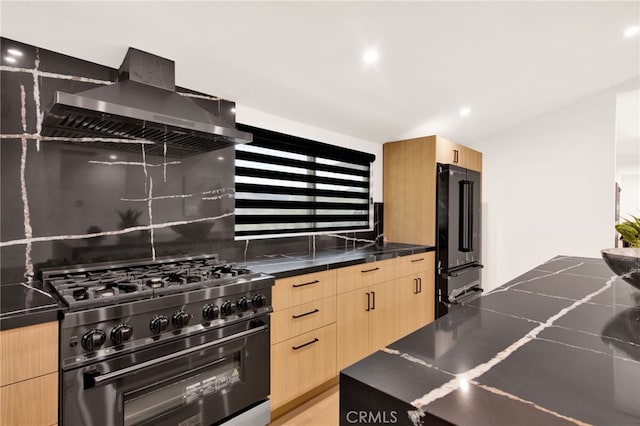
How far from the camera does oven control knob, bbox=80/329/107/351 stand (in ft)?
4.15

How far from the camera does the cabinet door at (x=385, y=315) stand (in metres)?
2.68

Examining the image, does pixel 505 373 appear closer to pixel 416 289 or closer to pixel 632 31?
pixel 416 289

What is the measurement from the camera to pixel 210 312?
1.61 m

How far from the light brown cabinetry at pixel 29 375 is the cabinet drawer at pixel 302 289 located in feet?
3.37

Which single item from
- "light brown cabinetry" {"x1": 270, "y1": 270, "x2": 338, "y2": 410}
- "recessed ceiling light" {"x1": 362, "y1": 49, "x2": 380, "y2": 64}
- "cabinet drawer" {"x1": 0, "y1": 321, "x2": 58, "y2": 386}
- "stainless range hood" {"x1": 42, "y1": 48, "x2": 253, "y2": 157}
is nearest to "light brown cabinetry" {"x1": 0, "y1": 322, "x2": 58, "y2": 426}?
"cabinet drawer" {"x1": 0, "y1": 321, "x2": 58, "y2": 386}

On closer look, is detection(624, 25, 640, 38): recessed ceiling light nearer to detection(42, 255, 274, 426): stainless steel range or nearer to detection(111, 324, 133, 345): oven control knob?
detection(42, 255, 274, 426): stainless steel range

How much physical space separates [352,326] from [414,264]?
0.97 meters

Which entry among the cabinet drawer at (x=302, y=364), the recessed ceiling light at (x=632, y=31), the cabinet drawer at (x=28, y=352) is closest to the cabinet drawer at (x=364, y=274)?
the cabinet drawer at (x=302, y=364)

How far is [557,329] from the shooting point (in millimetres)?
991

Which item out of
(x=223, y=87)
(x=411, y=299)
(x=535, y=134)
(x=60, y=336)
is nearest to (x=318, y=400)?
(x=411, y=299)

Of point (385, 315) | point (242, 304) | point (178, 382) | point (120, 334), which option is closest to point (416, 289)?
point (385, 315)

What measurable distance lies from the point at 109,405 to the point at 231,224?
1.32 m

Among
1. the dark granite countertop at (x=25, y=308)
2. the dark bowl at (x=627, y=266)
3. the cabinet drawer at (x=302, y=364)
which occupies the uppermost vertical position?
the dark bowl at (x=627, y=266)

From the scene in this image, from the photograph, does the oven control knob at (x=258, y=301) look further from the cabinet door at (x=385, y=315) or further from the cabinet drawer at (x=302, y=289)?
the cabinet door at (x=385, y=315)
